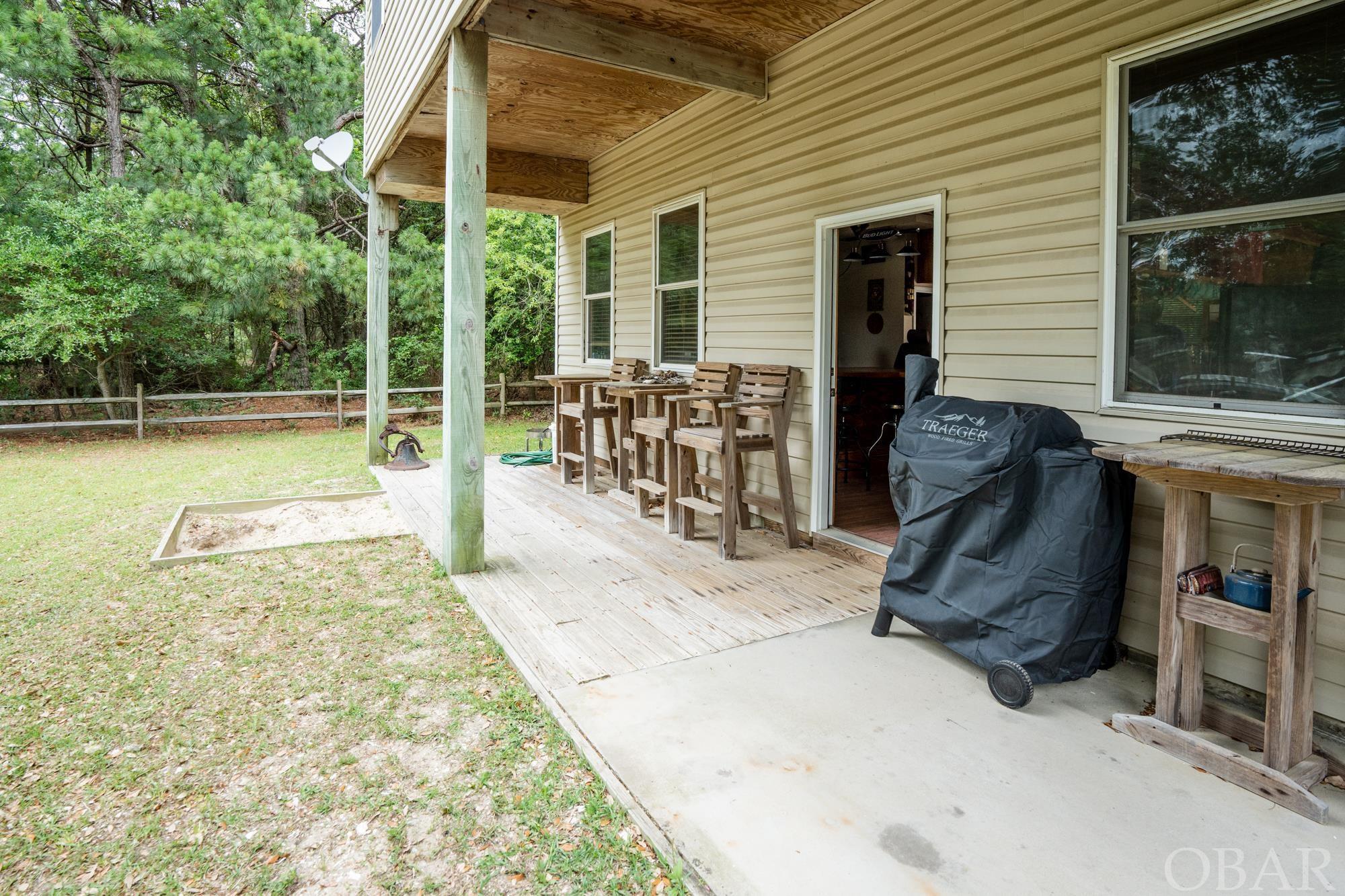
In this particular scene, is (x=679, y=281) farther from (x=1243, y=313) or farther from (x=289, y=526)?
(x=1243, y=313)

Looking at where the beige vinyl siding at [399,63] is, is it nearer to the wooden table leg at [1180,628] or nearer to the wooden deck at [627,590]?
the wooden deck at [627,590]

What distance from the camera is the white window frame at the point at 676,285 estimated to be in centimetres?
571

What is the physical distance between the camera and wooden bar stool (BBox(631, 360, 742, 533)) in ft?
16.3

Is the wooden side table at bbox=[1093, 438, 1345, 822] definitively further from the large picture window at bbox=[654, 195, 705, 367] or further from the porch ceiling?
the large picture window at bbox=[654, 195, 705, 367]

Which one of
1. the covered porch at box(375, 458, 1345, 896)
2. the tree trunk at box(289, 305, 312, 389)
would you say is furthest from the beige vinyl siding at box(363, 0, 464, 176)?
the tree trunk at box(289, 305, 312, 389)

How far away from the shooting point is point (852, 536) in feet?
14.6

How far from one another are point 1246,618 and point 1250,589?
92 millimetres

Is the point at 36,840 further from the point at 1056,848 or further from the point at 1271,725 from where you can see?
the point at 1271,725

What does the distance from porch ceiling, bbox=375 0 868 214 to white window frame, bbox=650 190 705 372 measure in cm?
75

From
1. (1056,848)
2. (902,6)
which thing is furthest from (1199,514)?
(902,6)

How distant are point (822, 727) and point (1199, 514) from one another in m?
1.37

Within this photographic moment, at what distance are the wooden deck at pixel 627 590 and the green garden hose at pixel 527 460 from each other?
244cm

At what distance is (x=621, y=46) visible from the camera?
434 cm

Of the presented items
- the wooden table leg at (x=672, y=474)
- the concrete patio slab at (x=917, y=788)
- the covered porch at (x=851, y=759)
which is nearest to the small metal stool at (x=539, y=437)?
the wooden table leg at (x=672, y=474)
